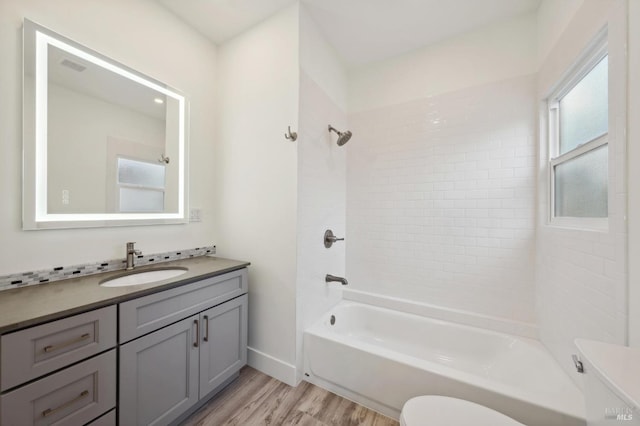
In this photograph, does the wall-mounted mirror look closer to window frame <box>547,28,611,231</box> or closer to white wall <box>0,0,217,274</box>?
white wall <box>0,0,217,274</box>

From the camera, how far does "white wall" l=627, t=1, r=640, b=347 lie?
86 cm

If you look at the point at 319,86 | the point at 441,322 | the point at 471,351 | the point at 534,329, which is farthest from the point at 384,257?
the point at 319,86

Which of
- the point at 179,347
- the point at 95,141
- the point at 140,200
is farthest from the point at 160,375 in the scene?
the point at 95,141

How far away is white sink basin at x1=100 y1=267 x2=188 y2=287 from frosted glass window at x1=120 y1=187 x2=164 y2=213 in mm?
434

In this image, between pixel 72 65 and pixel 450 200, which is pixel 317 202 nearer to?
pixel 450 200

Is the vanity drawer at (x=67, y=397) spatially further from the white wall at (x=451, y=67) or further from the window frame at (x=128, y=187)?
the white wall at (x=451, y=67)

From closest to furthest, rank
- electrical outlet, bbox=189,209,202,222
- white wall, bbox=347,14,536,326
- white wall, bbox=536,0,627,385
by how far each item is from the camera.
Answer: white wall, bbox=536,0,627,385
white wall, bbox=347,14,536,326
electrical outlet, bbox=189,209,202,222

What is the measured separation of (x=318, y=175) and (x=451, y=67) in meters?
1.47

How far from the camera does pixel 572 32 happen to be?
1249 millimetres

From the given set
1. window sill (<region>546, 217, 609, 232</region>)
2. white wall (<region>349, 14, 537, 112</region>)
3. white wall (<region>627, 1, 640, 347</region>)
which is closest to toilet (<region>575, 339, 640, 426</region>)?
white wall (<region>627, 1, 640, 347</region>)

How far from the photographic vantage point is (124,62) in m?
1.53

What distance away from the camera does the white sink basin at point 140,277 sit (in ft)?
4.63

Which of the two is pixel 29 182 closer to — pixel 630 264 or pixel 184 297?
pixel 184 297

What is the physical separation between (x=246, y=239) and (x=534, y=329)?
7.37 feet
